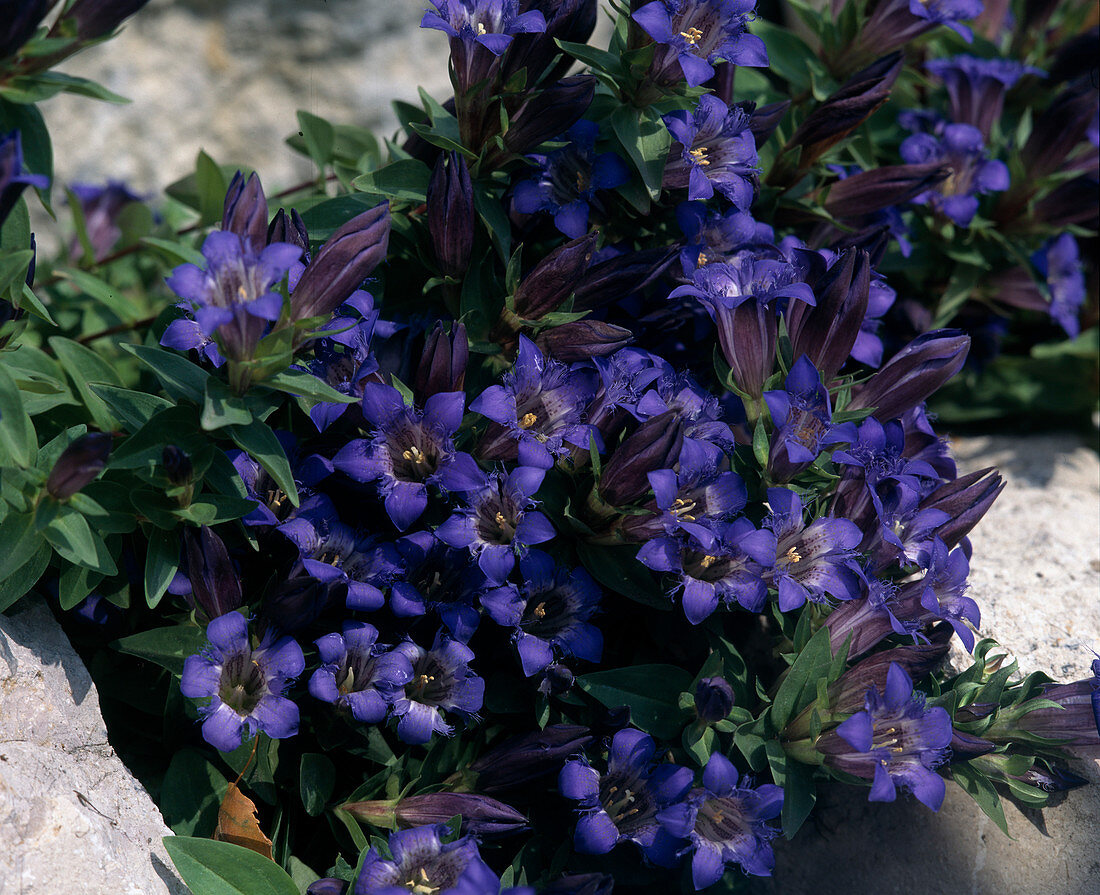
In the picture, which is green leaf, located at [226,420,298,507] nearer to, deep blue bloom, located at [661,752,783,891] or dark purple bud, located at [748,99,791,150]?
deep blue bloom, located at [661,752,783,891]

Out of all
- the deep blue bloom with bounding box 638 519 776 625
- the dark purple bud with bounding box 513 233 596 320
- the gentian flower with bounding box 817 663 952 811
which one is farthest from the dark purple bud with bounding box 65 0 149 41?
the gentian flower with bounding box 817 663 952 811

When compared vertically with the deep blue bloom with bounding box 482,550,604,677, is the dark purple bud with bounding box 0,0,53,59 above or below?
above

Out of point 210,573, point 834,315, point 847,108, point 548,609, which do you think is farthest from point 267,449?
point 847,108

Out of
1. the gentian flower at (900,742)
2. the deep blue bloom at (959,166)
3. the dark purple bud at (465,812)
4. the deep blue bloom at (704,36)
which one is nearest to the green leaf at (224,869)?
the dark purple bud at (465,812)

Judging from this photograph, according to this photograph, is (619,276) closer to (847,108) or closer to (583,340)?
(583,340)

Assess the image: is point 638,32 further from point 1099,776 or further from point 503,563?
point 1099,776

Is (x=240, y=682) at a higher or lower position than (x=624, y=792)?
higher

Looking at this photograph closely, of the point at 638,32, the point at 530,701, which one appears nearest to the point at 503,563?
the point at 530,701
